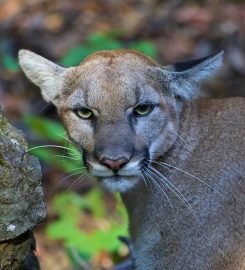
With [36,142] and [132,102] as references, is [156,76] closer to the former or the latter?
[132,102]

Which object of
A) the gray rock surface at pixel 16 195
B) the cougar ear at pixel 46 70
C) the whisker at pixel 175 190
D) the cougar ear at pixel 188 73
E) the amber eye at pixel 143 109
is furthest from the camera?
the cougar ear at pixel 46 70

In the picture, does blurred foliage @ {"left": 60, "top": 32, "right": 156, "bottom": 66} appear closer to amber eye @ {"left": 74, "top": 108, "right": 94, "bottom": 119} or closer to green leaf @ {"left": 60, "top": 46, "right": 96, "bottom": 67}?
green leaf @ {"left": 60, "top": 46, "right": 96, "bottom": 67}

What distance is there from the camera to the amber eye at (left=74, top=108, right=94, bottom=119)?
6.34 metres

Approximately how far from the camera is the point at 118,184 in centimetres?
626

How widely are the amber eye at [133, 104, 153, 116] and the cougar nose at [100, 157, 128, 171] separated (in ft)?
1.67

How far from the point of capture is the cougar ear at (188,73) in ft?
21.9

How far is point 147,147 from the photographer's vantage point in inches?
250

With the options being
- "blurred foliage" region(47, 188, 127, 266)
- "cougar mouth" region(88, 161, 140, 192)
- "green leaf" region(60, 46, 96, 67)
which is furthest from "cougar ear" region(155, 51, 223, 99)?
"green leaf" region(60, 46, 96, 67)

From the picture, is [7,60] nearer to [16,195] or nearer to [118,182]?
[118,182]

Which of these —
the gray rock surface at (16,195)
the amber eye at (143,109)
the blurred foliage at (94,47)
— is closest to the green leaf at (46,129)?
the blurred foliage at (94,47)

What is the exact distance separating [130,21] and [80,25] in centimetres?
91

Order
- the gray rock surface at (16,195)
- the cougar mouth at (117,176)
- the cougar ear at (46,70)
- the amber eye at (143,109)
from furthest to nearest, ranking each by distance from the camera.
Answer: the cougar ear at (46,70)
the amber eye at (143,109)
the cougar mouth at (117,176)
the gray rock surface at (16,195)

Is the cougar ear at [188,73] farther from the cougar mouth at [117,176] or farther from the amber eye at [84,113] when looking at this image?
the cougar mouth at [117,176]

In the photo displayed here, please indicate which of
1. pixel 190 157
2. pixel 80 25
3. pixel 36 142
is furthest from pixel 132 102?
pixel 80 25
